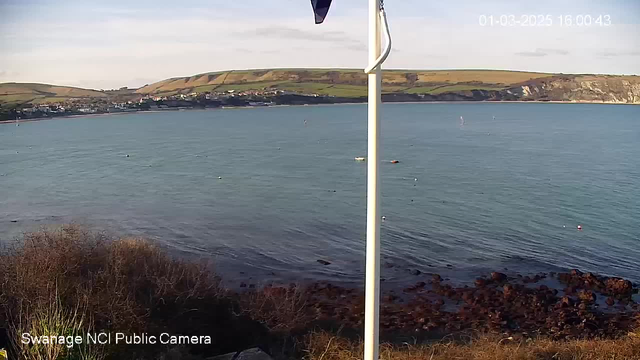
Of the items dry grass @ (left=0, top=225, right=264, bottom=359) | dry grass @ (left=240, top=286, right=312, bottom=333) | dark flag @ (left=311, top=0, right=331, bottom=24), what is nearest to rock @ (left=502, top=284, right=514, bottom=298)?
dry grass @ (left=240, top=286, right=312, bottom=333)

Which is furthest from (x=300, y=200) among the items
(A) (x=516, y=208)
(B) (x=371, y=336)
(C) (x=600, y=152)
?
(C) (x=600, y=152)

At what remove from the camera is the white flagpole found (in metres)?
3.10

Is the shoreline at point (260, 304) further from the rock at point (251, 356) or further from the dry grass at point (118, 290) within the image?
the rock at point (251, 356)

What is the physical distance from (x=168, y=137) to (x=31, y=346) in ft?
168

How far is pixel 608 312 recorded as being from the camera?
15883 mm

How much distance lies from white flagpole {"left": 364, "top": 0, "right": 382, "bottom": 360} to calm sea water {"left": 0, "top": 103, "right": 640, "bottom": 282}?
14.9 meters

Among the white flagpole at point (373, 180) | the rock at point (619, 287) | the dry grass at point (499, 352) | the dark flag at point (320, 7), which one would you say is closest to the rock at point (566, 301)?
the rock at point (619, 287)

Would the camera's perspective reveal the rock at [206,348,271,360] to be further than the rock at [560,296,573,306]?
No

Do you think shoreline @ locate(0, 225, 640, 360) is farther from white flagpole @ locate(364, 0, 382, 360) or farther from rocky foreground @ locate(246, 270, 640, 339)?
white flagpole @ locate(364, 0, 382, 360)

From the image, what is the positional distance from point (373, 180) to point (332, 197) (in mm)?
26187

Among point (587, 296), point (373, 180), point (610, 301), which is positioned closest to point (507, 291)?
point (587, 296)

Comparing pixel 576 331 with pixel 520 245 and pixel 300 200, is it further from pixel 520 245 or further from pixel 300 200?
pixel 300 200

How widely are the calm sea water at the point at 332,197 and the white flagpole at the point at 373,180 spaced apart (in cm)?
1486

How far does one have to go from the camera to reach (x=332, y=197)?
2936 centimetres
